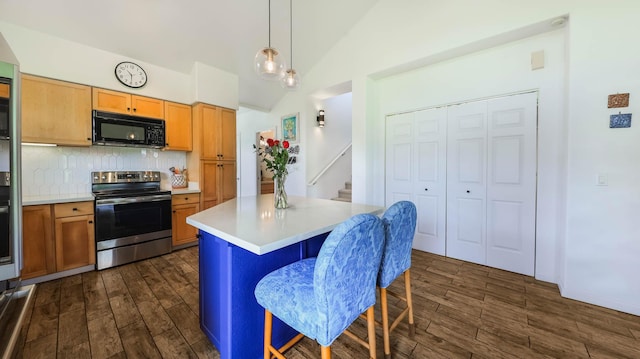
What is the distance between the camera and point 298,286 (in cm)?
118

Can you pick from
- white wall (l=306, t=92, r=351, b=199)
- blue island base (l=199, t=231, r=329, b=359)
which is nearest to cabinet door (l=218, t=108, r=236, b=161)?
white wall (l=306, t=92, r=351, b=199)

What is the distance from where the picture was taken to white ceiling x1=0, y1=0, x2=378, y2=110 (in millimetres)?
2639

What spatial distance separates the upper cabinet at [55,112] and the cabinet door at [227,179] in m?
1.59

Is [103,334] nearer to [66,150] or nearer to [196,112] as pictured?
[66,150]

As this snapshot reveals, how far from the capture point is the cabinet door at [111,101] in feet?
9.83

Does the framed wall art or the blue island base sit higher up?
the framed wall art

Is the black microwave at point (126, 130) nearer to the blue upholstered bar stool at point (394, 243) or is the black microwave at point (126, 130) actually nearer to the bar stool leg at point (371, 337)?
the blue upholstered bar stool at point (394, 243)

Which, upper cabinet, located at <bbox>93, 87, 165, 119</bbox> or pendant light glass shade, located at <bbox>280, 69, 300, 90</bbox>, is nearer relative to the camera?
pendant light glass shade, located at <bbox>280, 69, 300, 90</bbox>

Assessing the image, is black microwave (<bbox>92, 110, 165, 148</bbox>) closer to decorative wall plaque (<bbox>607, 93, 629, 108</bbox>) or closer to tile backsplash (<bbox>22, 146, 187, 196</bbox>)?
tile backsplash (<bbox>22, 146, 187, 196</bbox>)

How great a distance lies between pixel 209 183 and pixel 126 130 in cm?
122

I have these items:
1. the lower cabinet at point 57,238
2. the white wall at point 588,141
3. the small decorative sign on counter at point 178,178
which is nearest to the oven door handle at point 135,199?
the lower cabinet at point 57,238

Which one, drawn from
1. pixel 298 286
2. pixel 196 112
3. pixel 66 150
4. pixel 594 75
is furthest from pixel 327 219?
pixel 66 150

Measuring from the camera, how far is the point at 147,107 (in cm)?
337

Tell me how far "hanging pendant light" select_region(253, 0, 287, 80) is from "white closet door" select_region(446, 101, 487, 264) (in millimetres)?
2168
